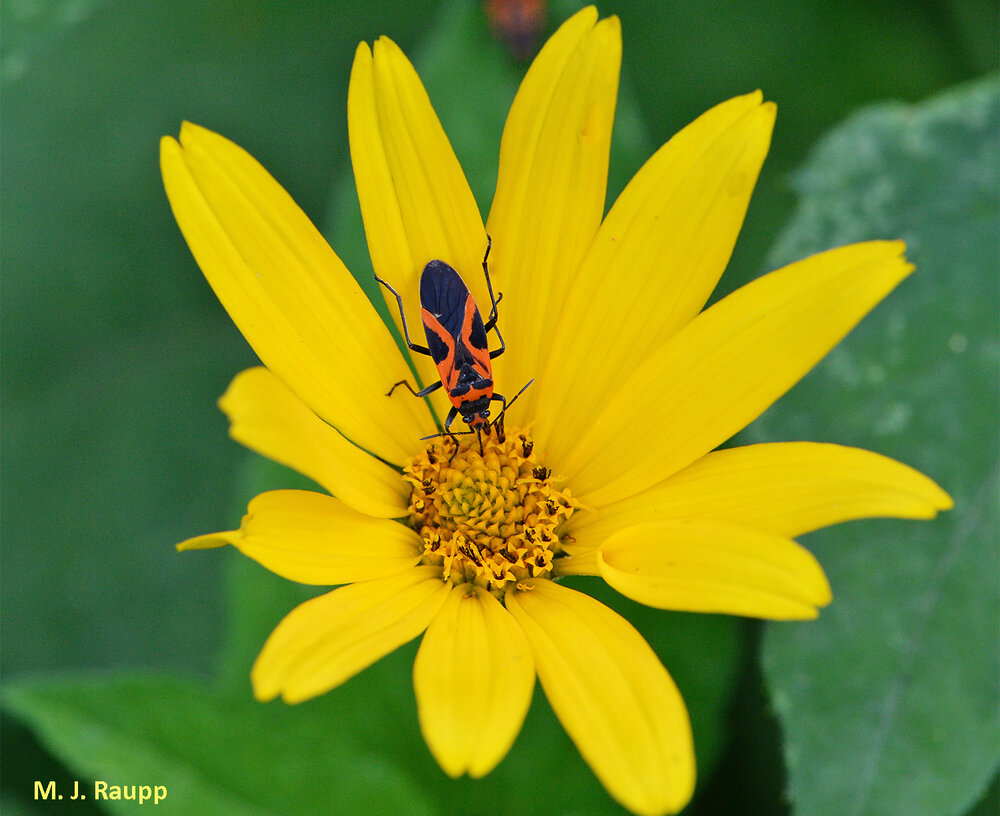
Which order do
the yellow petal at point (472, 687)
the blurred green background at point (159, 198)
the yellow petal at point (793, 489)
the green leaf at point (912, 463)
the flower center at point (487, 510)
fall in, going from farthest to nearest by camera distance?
the blurred green background at point (159, 198) < the flower center at point (487, 510) < the green leaf at point (912, 463) < the yellow petal at point (793, 489) < the yellow petal at point (472, 687)

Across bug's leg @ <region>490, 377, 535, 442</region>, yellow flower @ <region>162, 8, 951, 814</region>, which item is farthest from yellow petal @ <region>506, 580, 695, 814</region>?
bug's leg @ <region>490, 377, 535, 442</region>

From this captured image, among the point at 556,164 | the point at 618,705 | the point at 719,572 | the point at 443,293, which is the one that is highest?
the point at 556,164

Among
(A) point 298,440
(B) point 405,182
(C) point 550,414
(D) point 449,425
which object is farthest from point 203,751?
(B) point 405,182

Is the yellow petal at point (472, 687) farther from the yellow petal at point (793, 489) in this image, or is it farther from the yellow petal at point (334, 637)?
the yellow petal at point (793, 489)

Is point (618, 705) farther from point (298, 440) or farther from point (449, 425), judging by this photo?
point (449, 425)

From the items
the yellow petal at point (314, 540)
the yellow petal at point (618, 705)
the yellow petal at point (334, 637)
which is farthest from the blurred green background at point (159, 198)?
the yellow petal at point (618, 705)

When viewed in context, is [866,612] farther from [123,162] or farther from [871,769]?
[123,162]
